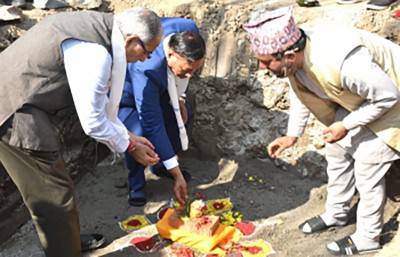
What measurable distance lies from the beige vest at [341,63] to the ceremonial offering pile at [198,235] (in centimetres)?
117

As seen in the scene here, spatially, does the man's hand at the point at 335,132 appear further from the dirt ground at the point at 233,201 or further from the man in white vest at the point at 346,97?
the dirt ground at the point at 233,201

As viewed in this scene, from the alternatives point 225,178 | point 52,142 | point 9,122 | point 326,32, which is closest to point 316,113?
point 326,32

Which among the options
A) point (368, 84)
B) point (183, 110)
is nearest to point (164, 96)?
point (183, 110)

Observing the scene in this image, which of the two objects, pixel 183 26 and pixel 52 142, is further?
pixel 183 26

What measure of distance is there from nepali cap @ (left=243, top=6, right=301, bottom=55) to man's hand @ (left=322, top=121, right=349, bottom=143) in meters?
0.64

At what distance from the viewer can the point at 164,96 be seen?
423 cm

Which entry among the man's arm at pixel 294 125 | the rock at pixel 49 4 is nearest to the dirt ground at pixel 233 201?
the man's arm at pixel 294 125

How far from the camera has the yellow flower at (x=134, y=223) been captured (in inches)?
161

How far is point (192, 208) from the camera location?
148 inches

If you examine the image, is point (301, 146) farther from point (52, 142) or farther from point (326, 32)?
point (52, 142)

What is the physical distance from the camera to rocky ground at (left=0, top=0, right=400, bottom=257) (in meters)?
4.00

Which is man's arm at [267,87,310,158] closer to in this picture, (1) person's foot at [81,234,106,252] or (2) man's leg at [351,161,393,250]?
(2) man's leg at [351,161,393,250]

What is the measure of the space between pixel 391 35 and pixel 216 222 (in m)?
2.03

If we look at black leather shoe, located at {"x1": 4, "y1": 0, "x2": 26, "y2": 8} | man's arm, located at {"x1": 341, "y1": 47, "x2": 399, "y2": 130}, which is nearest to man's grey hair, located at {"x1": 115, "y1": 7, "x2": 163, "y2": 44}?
man's arm, located at {"x1": 341, "y1": 47, "x2": 399, "y2": 130}
